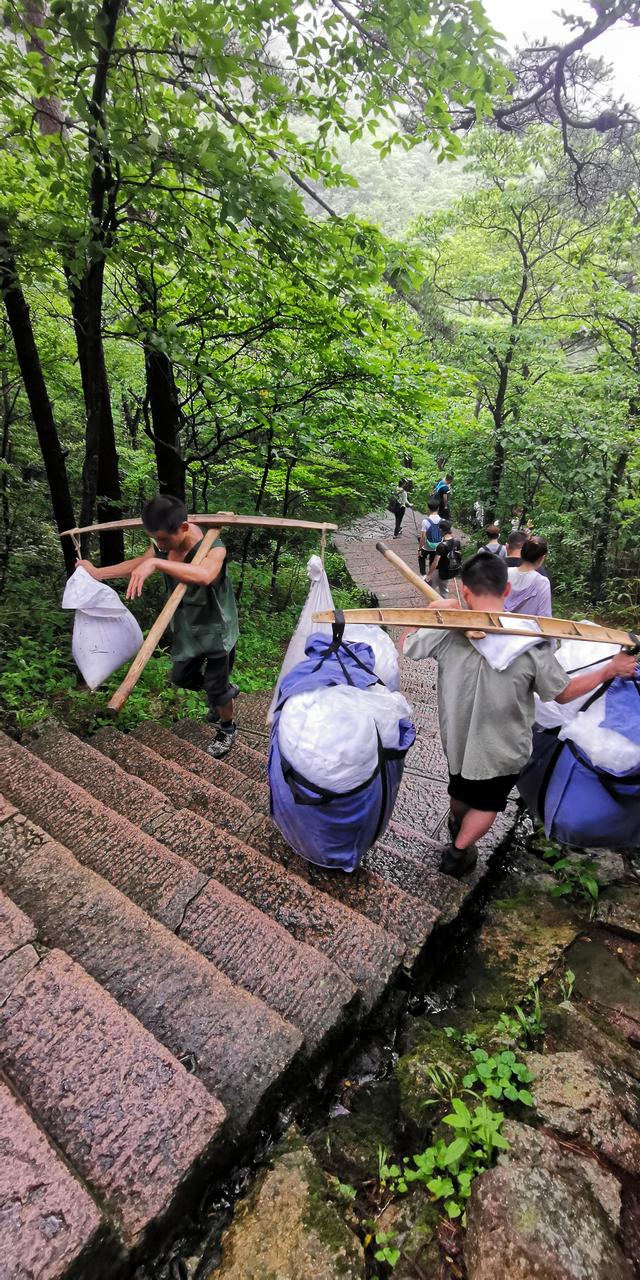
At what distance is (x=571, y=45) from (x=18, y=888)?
10.3 metres

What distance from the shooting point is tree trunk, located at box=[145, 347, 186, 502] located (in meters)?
5.60

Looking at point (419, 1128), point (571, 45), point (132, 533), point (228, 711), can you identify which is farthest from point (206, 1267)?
point (571, 45)

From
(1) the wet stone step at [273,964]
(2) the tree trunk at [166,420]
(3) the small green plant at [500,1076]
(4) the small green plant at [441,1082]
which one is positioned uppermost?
(2) the tree trunk at [166,420]

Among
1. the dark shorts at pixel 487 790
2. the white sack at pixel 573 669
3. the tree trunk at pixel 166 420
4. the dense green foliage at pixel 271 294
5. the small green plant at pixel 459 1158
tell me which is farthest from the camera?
the tree trunk at pixel 166 420

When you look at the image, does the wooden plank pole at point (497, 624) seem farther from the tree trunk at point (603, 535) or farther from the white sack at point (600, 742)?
the tree trunk at point (603, 535)

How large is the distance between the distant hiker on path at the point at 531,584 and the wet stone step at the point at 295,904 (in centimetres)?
313

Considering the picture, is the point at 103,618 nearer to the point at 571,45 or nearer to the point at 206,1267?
the point at 206,1267

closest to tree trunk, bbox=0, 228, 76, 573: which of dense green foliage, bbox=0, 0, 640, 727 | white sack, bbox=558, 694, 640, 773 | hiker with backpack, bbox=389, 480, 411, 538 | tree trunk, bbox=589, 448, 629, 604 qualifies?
dense green foliage, bbox=0, 0, 640, 727

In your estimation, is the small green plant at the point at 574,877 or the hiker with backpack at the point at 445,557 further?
the hiker with backpack at the point at 445,557

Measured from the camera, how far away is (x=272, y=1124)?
1.75 meters

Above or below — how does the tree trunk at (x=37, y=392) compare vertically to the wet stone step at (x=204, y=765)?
above

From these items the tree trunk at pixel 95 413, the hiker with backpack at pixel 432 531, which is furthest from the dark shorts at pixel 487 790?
the hiker with backpack at pixel 432 531

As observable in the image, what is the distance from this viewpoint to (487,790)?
2.73 meters

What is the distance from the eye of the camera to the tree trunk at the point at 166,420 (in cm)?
560
